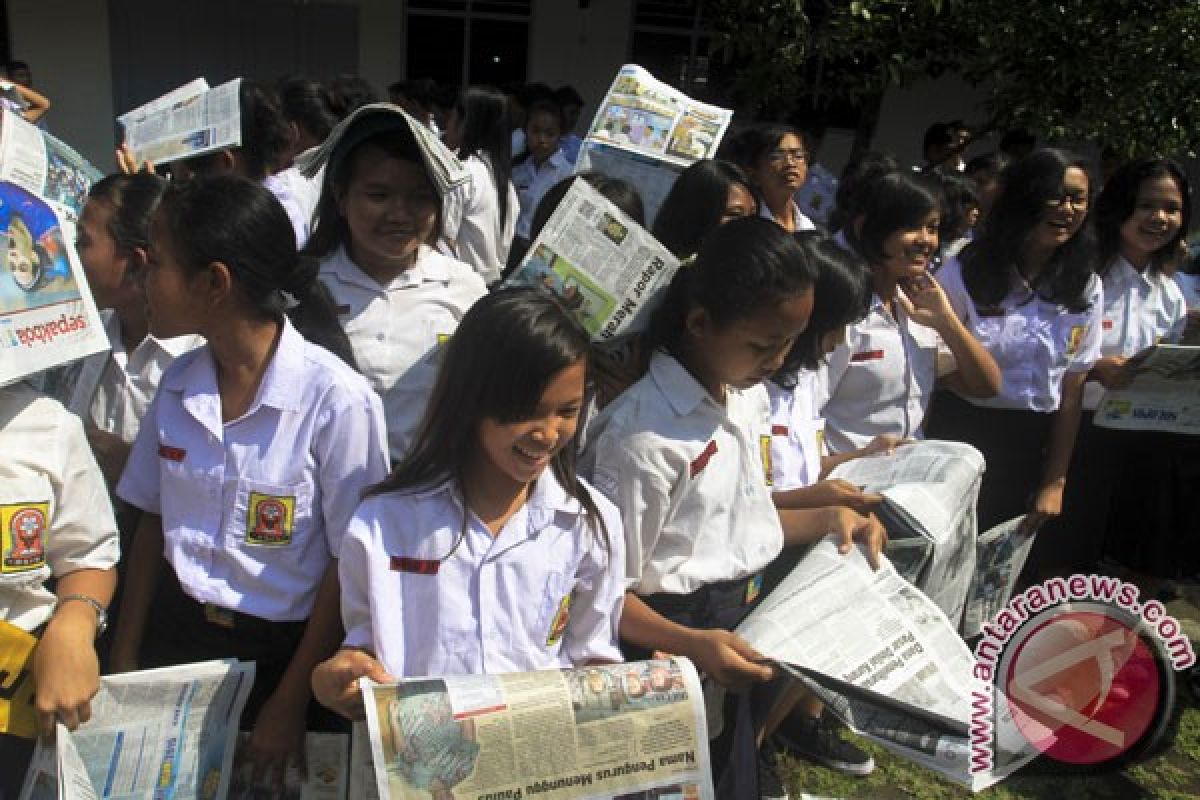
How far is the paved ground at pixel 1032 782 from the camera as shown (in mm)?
2617

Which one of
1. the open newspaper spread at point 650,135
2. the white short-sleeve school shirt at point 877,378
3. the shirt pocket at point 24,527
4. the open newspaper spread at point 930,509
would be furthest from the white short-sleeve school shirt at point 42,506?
the open newspaper spread at point 650,135

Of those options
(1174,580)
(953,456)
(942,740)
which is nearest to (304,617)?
(942,740)

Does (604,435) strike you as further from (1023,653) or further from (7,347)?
(1023,653)

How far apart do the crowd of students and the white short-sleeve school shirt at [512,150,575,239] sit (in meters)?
2.88

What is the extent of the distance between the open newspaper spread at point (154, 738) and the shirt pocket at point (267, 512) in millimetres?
206

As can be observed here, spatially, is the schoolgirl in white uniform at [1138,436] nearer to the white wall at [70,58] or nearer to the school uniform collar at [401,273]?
the school uniform collar at [401,273]

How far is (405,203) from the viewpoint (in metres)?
2.02

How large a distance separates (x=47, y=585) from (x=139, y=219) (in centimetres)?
72

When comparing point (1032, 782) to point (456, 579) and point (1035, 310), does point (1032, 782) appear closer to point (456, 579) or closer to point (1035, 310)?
point (1035, 310)

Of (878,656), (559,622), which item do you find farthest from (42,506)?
(878,656)

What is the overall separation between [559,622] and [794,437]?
0.89 metres

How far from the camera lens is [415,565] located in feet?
4.84

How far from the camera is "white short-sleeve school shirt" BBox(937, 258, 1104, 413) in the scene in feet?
9.52

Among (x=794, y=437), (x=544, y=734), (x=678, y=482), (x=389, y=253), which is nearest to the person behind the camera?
(x=544, y=734)
